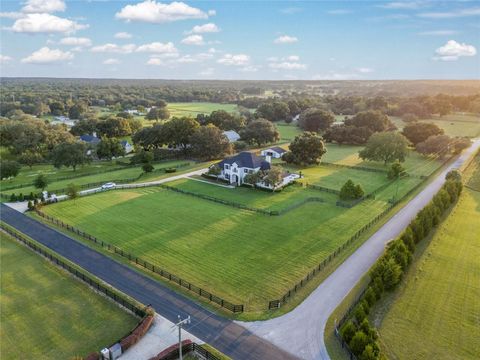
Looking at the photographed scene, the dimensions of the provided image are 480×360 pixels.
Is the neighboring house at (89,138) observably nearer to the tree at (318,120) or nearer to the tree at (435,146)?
the tree at (318,120)

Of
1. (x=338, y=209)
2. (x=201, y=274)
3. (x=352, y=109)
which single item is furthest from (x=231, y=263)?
(x=352, y=109)

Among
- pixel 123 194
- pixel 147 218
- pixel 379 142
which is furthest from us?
pixel 379 142

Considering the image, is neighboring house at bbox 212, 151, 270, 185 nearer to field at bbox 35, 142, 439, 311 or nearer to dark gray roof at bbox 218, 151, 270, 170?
dark gray roof at bbox 218, 151, 270, 170

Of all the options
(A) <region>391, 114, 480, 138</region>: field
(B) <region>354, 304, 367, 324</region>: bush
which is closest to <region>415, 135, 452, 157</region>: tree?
(A) <region>391, 114, 480, 138</region>: field

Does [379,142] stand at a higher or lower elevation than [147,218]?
higher

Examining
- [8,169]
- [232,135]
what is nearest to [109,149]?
[8,169]

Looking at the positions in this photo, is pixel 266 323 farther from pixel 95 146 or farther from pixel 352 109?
pixel 352 109

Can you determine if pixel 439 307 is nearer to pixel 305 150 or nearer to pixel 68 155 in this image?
pixel 305 150
